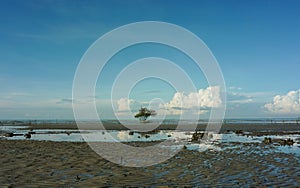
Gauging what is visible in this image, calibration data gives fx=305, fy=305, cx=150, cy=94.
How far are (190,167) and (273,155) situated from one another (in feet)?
26.8

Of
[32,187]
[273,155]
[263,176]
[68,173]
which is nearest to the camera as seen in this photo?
[32,187]

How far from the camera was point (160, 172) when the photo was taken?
1686 cm

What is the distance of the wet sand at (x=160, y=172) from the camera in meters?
14.0

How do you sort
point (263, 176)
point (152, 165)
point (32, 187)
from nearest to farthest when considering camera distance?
point (32, 187) → point (263, 176) → point (152, 165)

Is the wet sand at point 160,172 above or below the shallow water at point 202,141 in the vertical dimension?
below

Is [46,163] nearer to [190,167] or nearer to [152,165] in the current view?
[152,165]

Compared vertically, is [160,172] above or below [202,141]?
below

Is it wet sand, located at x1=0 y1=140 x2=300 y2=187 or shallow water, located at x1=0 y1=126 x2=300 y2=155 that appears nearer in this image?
wet sand, located at x1=0 y1=140 x2=300 y2=187

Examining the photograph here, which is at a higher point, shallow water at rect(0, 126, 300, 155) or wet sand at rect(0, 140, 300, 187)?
shallow water at rect(0, 126, 300, 155)

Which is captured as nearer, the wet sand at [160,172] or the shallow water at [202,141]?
the wet sand at [160,172]

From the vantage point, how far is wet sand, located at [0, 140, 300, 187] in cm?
1402

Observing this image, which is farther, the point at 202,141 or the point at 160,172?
the point at 202,141

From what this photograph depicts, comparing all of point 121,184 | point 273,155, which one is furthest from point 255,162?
point 121,184

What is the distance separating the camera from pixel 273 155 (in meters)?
22.9
